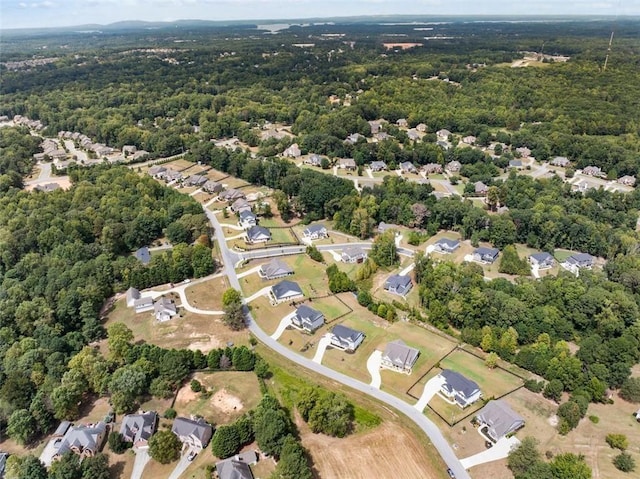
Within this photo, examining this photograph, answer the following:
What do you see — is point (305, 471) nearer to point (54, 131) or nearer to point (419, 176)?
point (419, 176)

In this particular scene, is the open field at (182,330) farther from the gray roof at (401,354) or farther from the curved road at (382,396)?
the gray roof at (401,354)

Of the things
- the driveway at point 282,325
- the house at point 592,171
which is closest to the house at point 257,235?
the driveway at point 282,325

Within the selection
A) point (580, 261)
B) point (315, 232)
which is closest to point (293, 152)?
point (315, 232)

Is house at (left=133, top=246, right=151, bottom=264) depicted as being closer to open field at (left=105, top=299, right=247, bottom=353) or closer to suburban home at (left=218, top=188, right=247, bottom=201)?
open field at (left=105, top=299, right=247, bottom=353)

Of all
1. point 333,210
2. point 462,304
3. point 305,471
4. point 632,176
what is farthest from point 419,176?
point 305,471

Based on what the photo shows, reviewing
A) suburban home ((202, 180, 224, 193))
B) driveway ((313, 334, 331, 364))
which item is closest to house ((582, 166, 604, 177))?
driveway ((313, 334, 331, 364))
